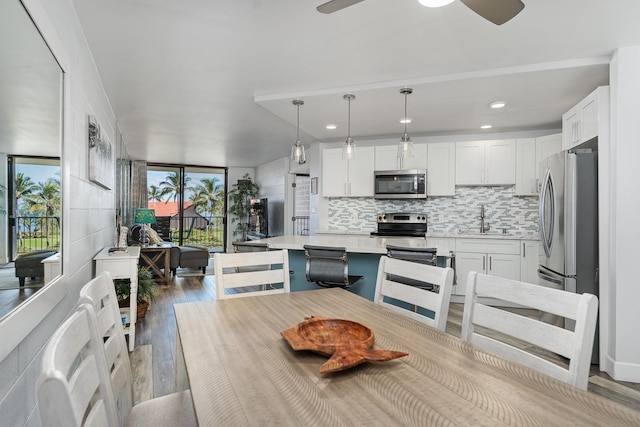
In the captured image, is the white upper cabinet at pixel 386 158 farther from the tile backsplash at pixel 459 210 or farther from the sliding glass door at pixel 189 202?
the sliding glass door at pixel 189 202

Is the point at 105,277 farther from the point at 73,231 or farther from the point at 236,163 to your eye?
the point at 236,163

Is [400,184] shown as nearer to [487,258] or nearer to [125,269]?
[487,258]

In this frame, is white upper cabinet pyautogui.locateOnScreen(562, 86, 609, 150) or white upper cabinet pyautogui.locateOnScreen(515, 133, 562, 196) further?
white upper cabinet pyautogui.locateOnScreen(515, 133, 562, 196)

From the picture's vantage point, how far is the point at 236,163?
920 centimetres

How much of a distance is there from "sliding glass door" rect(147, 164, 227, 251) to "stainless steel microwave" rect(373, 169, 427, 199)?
565cm

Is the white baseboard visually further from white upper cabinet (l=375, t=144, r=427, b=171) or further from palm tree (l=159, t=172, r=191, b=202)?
palm tree (l=159, t=172, r=191, b=202)

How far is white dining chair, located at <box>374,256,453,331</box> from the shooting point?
1.43 metres

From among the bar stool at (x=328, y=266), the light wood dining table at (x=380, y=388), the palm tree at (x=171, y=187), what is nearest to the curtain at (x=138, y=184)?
the palm tree at (x=171, y=187)

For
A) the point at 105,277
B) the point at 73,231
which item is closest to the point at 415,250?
the point at 105,277

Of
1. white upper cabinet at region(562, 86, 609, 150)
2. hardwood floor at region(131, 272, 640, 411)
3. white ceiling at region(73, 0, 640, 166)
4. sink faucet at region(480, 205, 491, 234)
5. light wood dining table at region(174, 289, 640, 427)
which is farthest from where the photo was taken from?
sink faucet at region(480, 205, 491, 234)

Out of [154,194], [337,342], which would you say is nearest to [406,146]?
[337,342]

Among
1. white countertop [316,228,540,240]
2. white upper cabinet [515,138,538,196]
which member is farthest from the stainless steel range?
white upper cabinet [515,138,538,196]

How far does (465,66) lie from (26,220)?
308 centimetres

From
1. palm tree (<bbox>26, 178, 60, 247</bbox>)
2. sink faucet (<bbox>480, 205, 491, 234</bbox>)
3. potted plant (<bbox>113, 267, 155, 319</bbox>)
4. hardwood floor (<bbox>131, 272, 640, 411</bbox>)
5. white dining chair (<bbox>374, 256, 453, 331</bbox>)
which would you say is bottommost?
hardwood floor (<bbox>131, 272, 640, 411</bbox>)
